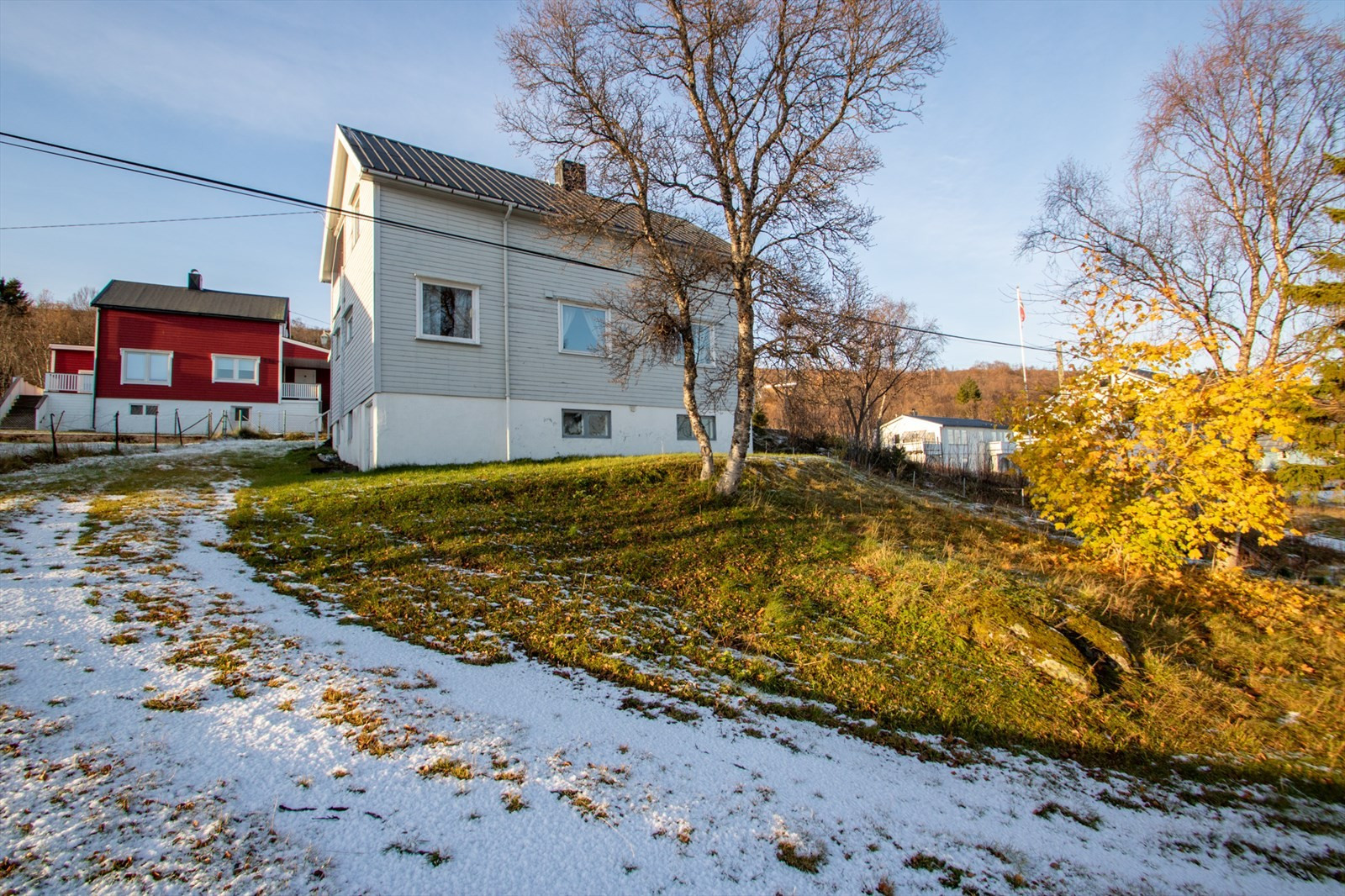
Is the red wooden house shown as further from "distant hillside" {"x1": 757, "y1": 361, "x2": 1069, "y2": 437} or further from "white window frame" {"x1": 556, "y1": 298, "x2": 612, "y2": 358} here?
"distant hillside" {"x1": 757, "y1": 361, "x2": 1069, "y2": 437}

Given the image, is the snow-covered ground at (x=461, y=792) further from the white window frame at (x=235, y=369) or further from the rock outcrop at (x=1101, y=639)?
the white window frame at (x=235, y=369)

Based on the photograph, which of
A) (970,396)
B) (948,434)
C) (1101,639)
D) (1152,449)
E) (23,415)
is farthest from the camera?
(970,396)

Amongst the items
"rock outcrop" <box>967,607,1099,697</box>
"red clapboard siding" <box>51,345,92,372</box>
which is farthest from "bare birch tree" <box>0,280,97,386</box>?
"rock outcrop" <box>967,607,1099,697</box>

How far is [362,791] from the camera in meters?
3.30

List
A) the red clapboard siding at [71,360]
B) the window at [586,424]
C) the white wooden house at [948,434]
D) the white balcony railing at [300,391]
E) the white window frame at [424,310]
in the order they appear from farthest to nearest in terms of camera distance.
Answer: the white wooden house at [948,434] < the red clapboard siding at [71,360] < the white balcony railing at [300,391] < the window at [586,424] < the white window frame at [424,310]

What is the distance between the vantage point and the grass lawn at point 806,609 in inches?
212

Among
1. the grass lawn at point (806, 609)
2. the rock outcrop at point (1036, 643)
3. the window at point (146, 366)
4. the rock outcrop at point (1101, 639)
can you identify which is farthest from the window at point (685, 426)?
the window at point (146, 366)

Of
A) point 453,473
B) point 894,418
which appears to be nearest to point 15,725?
point 453,473

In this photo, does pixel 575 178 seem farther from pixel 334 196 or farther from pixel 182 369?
pixel 182 369

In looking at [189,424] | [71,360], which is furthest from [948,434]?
[71,360]

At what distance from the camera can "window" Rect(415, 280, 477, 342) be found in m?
13.5

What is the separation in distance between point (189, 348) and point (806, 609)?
31389 millimetres

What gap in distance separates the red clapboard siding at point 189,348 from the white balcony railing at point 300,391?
162 centimetres

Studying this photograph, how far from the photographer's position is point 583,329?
15.6 metres
